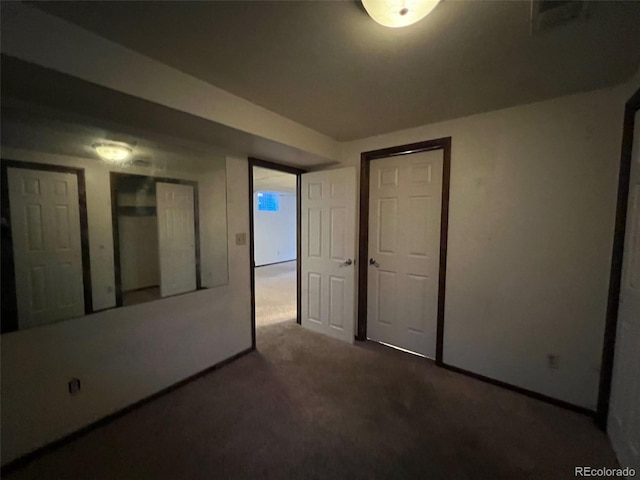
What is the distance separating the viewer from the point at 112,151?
5.82 feet

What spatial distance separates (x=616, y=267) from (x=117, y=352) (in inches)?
132

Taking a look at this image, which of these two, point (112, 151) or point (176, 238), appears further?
point (176, 238)

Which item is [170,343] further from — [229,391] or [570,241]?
[570,241]

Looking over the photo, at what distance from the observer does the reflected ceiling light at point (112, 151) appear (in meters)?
1.72

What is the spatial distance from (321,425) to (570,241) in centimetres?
214

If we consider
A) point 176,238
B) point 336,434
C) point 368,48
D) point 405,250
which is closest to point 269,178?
point 176,238

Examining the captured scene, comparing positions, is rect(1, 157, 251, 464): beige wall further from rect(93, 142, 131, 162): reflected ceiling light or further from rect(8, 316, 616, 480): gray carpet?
rect(93, 142, 131, 162): reflected ceiling light

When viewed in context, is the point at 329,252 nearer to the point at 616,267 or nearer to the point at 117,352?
the point at 117,352

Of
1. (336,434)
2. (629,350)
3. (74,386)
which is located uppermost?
(629,350)

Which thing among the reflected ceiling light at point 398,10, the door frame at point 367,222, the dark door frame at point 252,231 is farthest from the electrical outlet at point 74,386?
the reflected ceiling light at point 398,10

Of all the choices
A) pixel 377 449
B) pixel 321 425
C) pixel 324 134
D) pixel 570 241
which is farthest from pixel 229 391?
pixel 570 241

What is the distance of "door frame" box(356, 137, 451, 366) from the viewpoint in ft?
7.64

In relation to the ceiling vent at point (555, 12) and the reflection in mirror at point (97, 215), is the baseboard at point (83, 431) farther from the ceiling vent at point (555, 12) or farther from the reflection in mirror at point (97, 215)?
the ceiling vent at point (555, 12)

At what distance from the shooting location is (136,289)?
1952 mm
